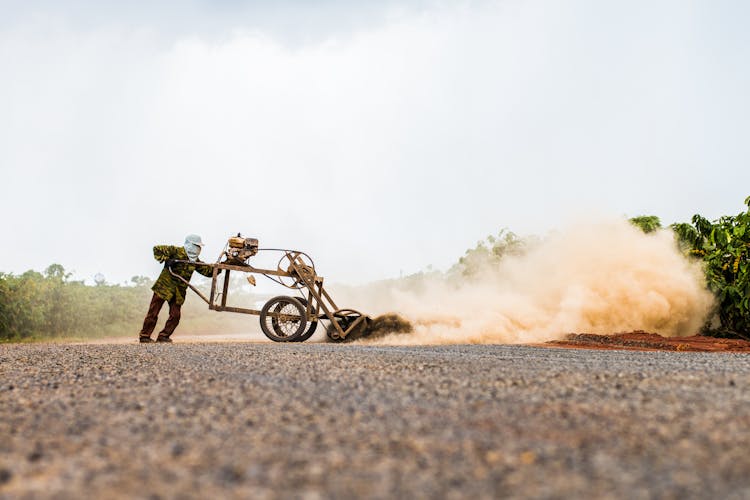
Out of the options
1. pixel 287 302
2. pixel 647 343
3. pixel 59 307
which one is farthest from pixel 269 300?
pixel 59 307

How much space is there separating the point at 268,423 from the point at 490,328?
429 inches

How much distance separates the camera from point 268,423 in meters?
4.29

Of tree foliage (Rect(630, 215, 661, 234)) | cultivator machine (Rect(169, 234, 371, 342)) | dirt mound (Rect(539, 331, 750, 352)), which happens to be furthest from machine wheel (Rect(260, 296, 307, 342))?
tree foliage (Rect(630, 215, 661, 234))

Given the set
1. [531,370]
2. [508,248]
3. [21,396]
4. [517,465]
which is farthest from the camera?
[508,248]

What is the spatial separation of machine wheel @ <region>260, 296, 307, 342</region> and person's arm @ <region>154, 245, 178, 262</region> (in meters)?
2.41

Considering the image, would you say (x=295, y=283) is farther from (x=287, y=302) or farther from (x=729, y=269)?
(x=729, y=269)

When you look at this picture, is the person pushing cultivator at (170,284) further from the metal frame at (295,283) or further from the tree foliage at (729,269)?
the tree foliage at (729,269)

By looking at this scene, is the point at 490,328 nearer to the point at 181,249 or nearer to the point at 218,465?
the point at 181,249

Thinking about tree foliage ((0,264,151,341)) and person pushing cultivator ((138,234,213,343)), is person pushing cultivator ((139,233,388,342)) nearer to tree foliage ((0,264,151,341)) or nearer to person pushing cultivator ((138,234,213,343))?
person pushing cultivator ((138,234,213,343))

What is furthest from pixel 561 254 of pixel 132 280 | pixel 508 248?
pixel 132 280

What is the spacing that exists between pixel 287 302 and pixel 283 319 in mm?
370

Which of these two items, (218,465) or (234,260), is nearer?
(218,465)

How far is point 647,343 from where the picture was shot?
12336mm

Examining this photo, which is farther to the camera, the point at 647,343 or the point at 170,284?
the point at 170,284
